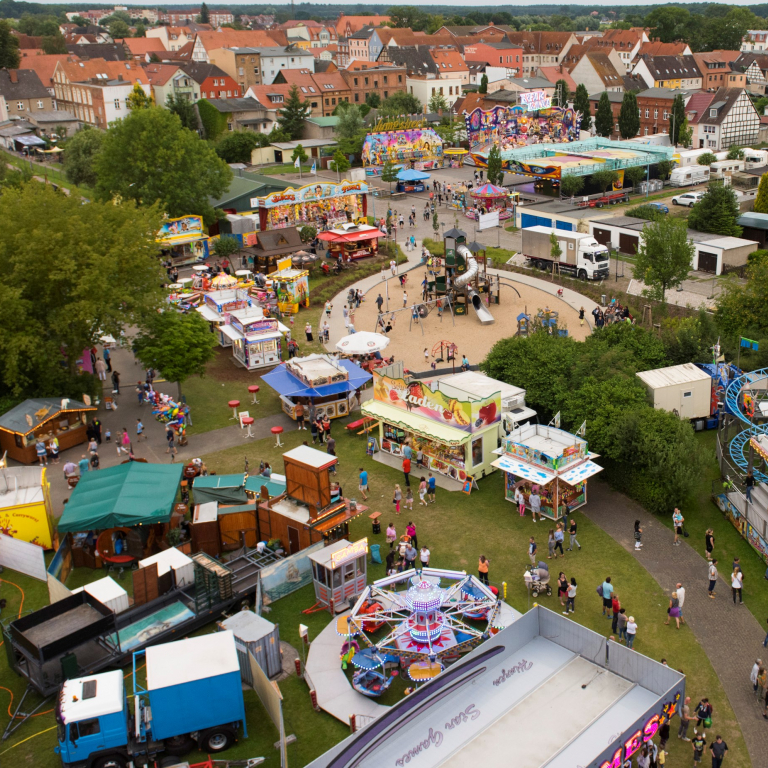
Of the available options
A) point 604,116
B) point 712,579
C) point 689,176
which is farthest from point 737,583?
point 604,116

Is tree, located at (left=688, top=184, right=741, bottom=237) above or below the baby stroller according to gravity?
above

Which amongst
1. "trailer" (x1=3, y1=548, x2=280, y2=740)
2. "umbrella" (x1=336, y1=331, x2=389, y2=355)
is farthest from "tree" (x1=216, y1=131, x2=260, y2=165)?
"trailer" (x1=3, y1=548, x2=280, y2=740)

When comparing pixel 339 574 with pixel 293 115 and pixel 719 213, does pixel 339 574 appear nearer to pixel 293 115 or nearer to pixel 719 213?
pixel 719 213

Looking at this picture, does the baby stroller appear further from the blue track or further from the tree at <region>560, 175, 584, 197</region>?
the tree at <region>560, 175, 584, 197</region>

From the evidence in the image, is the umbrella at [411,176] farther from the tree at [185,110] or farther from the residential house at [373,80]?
the residential house at [373,80]

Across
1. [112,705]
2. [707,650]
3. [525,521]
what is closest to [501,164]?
[525,521]

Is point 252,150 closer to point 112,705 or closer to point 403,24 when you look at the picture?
point 112,705
